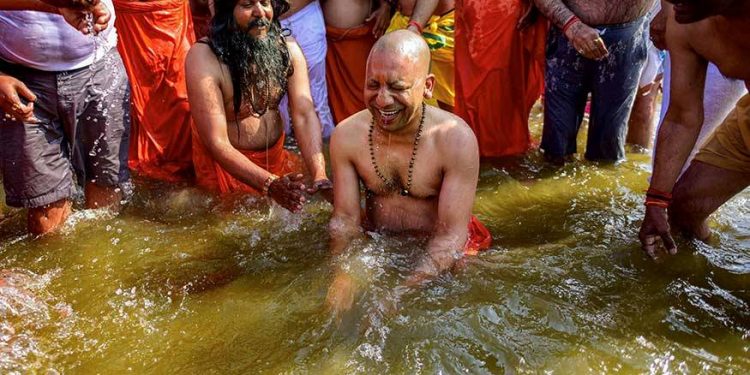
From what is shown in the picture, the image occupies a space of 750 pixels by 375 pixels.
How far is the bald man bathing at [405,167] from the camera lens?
302 centimetres

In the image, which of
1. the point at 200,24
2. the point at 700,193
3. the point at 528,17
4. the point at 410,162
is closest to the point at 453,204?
the point at 410,162

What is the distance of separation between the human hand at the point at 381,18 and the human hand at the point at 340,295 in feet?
8.24

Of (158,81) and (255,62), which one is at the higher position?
(255,62)

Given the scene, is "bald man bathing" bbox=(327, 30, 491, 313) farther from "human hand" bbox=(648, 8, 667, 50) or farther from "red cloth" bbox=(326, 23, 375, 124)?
"red cloth" bbox=(326, 23, 375, 124)

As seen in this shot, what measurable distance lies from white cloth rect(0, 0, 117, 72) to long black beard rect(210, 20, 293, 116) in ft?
2.28

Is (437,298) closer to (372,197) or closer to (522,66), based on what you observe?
(372,197)

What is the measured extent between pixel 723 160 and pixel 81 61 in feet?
10.9

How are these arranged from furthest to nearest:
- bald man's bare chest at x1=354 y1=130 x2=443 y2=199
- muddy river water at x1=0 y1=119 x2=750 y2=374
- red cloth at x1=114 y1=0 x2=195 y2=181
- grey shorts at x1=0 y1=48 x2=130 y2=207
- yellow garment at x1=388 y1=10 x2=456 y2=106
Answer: yellow garment at x1=388 y1=10 x2=456 y2=106 < red cloth at x1=114 y1=0 x2=195 y2=181 < grey shorts at x1=0 y1=48 x2=130 y2=207 < bald man's bare chest at x1=354 y1=130 x2=443 y2=199 < muddy river water at x1=0 y1=119 x2=750 y2=374

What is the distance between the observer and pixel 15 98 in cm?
332

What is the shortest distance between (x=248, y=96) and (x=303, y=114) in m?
0.34

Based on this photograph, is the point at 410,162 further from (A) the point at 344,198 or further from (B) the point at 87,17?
(B) the point at 87,17

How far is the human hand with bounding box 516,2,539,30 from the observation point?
4566 mm

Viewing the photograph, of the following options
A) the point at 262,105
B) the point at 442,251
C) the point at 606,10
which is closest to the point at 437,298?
the point at 442,251

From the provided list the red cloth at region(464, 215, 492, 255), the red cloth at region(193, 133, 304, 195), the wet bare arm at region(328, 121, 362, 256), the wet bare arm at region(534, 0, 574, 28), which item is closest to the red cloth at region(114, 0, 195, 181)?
the red cloth at region(193, 133, 304, 195)
